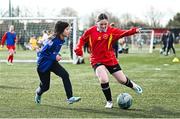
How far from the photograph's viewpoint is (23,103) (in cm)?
1072

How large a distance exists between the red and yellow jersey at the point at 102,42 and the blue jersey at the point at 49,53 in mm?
486

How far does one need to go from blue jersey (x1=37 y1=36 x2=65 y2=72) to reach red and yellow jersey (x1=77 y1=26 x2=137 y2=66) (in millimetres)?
486

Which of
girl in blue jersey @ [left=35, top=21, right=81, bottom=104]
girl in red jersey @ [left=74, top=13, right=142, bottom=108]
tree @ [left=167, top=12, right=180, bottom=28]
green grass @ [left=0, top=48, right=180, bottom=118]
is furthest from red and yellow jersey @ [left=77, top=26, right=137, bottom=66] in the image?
tree @ [left=167, top=12, right=180, bottom=28]

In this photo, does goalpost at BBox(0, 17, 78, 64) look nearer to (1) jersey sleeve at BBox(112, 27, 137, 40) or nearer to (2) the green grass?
(2) the green grass

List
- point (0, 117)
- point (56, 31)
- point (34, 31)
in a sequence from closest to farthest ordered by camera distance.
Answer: point (0, 117) < point (56, 31) < point (34, 31)

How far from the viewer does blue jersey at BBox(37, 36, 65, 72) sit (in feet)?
33.6

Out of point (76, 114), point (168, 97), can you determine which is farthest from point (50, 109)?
point (168, 97)

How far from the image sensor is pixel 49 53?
33.7 ft

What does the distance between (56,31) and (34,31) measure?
21.3m

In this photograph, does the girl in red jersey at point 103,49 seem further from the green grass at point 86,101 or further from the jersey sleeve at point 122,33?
the green grass at point 86,101

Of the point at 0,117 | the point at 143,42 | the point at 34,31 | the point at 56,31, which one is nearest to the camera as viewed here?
the point at 0,117

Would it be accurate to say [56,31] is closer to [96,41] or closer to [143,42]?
[96,41]

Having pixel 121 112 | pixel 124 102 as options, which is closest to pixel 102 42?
pixel 124 102

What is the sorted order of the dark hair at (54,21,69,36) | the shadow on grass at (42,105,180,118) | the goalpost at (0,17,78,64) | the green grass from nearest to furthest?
the shadow on grass at (42,105,180,118) → the green grass → the dark hair at (54,21,69,36) → the goalpost at (0,17,78,64)
